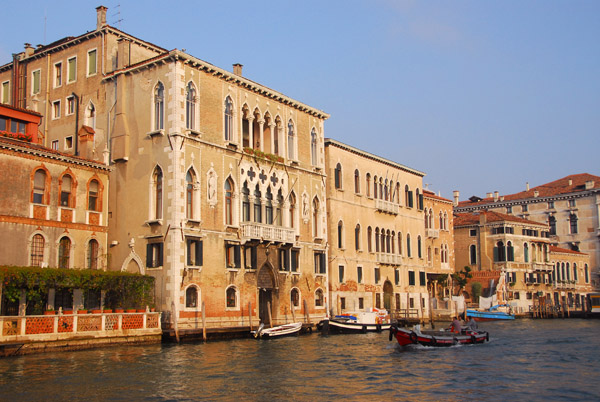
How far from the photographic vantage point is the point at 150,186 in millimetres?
28656

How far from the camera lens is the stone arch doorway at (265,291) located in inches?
1287

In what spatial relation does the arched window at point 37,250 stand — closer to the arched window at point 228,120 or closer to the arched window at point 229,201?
the arched window at point 229,201

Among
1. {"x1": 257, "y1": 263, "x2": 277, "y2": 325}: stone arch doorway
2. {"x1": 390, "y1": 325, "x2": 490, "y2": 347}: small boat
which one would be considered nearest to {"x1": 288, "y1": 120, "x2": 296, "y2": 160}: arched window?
{"x1": 257, "y1": 263, "x2": 277, "y2": 325}: stone arch doorway

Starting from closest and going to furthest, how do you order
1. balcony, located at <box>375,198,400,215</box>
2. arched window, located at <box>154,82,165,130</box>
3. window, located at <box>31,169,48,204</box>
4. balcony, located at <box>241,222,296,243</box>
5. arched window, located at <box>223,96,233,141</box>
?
window, located at <box>31,169,48,204</box> < arched window, located at <box>154,82,165,130</box> < balcony, located at <box>241,222,296,243</box> < arched window, located at <box>223,96,233,141</box> < balcony, located at <box>375,198,400,215</box>

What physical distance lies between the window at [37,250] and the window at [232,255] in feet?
25.5

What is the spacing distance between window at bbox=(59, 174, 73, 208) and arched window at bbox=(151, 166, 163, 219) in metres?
3.28

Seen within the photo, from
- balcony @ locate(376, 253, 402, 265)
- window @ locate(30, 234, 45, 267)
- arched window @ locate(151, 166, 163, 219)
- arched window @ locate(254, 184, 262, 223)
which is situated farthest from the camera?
balcony @ locate(376, 253, 402, 265)

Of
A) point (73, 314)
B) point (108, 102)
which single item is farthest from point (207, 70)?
point (73, 314)

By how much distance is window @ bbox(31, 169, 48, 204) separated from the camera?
2620 centimetres

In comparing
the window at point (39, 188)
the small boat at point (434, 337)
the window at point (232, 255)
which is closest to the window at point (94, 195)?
the window at point (39, 188)

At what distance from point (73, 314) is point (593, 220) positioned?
5847 centimetres

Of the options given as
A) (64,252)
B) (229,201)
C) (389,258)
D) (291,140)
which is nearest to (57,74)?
(64,252)

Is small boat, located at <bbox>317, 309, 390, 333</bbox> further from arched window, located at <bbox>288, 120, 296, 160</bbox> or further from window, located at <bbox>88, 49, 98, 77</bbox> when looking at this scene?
window, located at <bbox>88, 49, 98, 77</bbox>

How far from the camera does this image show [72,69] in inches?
1307
